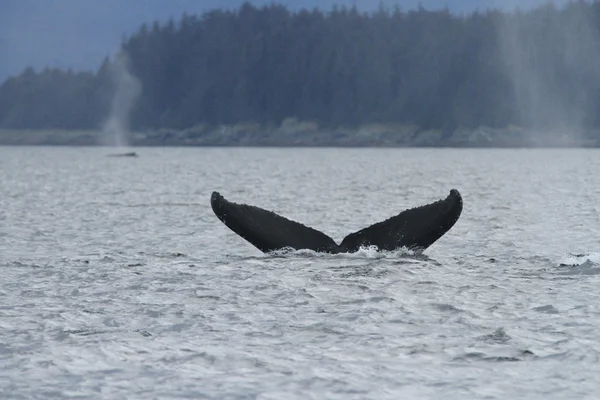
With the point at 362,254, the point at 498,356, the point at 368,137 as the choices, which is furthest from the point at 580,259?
the point at 368,137

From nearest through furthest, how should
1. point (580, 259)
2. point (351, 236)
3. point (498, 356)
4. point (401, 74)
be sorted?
point (498, 356), point (351, 236), point (580, 259), point (401, 74)

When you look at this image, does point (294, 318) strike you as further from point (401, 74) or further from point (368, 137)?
point (401, 74)

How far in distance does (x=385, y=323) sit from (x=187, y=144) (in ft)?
566

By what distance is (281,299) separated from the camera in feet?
37.8

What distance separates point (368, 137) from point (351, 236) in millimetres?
152732

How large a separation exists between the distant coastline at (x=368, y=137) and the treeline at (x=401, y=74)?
1.51 m

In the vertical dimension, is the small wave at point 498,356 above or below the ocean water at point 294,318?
above

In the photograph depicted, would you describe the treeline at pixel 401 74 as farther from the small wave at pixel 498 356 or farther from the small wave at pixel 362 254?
the small wave at pixel 498 356

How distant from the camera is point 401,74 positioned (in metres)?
180

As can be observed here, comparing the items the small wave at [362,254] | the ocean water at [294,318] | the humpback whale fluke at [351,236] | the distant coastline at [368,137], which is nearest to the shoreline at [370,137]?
the distant coastline at [368,137]

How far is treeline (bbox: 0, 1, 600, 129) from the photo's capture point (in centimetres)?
16688

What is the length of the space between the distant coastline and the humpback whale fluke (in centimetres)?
14517

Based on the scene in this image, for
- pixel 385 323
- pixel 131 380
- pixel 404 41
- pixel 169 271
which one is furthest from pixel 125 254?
pixel 404 41

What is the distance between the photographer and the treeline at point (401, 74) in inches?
6570
